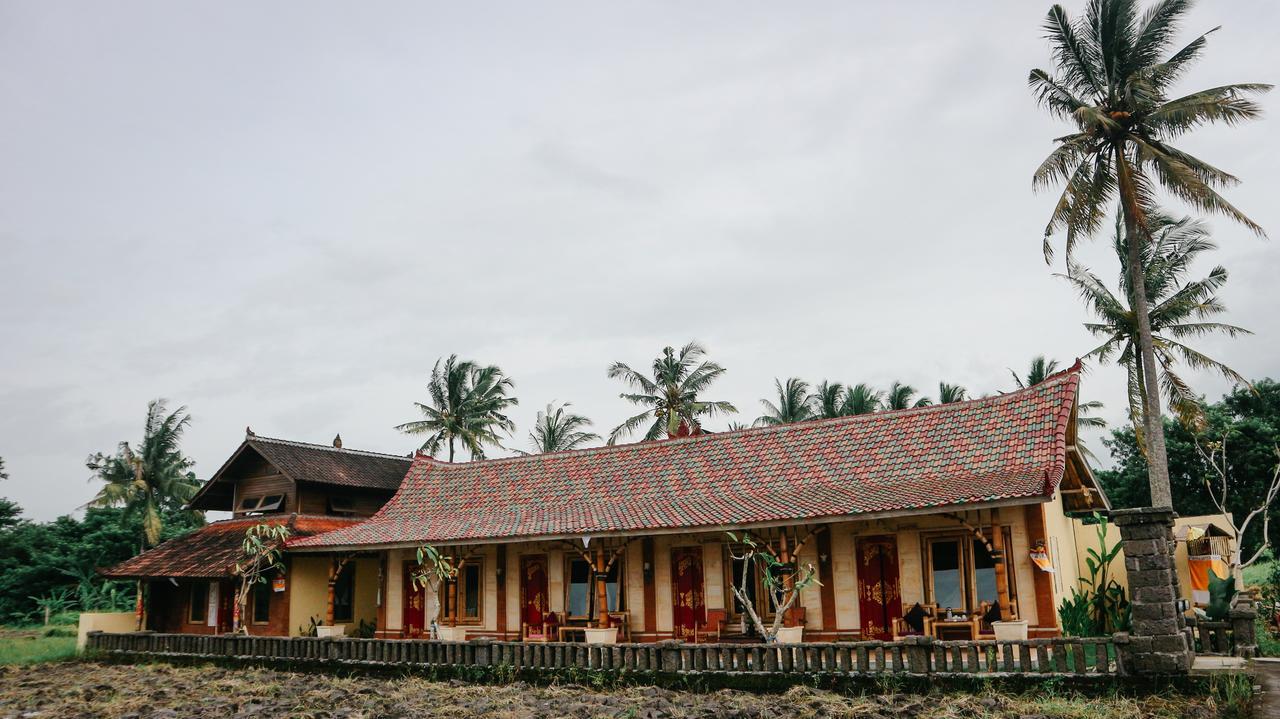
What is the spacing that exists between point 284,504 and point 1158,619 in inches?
837

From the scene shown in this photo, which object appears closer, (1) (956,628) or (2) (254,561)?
(1) (956,628)

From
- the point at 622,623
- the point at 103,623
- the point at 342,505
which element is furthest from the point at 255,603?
the point at 622,623

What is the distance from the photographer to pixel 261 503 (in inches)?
1025

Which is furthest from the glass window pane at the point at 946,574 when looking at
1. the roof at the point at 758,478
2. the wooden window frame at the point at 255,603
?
the wooden window frame at the point at 255,603

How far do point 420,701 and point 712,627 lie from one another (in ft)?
18.7

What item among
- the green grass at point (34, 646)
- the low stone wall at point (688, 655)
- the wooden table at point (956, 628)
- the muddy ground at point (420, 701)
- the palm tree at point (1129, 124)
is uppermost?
the palm tree at point (1129, 124)

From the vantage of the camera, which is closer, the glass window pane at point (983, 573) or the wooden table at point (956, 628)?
the wooden table at point (956, 628)

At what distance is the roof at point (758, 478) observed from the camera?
16.3 m

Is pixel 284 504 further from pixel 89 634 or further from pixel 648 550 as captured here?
pixel 648 550

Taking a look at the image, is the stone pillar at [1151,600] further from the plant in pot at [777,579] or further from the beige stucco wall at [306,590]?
the beige stucco wall at [306,590]

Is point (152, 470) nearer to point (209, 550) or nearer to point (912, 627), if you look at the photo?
point (209, 550)

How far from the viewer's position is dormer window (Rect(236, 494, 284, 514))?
25656 millimetres

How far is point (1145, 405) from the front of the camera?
23.7 metres

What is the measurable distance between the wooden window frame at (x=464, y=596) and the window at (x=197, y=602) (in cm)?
761
